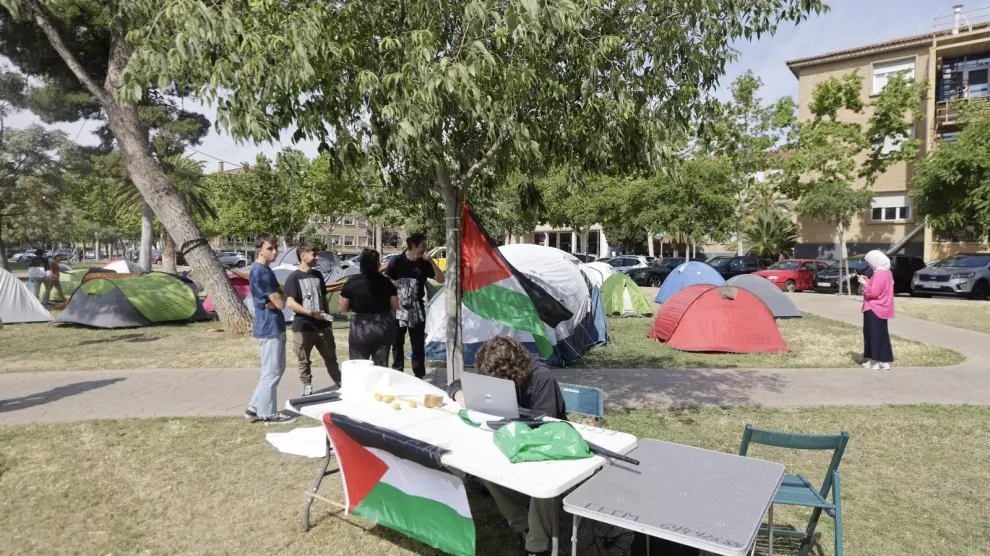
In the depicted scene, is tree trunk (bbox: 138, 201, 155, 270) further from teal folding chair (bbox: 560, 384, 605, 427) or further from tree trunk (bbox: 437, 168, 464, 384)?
teal folding chair (bbox: 560, 384, 605, 427)

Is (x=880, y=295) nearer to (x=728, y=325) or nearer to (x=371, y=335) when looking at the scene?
(x=728, y=325)

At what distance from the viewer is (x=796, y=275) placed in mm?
23438

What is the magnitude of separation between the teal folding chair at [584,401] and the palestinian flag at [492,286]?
978 millimetres

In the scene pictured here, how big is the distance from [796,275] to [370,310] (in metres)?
21.5

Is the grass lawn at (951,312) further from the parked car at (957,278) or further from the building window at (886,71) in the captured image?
the building window at (886,71)

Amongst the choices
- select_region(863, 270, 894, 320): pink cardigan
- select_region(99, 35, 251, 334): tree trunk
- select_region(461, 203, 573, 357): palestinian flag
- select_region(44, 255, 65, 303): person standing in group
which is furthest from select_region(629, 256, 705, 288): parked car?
select_region(461, 203, 573, 357): palestinian flag

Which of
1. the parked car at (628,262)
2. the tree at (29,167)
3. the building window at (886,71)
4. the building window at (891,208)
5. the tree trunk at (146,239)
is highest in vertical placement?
the building window at (886,71)

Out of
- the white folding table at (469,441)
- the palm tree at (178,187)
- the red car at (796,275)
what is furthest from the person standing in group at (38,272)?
the red car at (796,275)

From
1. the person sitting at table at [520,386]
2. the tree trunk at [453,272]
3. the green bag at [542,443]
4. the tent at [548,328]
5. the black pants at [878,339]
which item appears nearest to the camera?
the green bag at [542,443]

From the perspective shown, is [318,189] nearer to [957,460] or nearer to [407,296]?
[407,296]

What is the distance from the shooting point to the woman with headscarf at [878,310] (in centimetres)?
862

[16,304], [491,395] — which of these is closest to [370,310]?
[491,395]

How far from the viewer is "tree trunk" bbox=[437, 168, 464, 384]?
517 cm

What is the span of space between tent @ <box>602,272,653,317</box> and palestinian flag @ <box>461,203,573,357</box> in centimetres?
981
